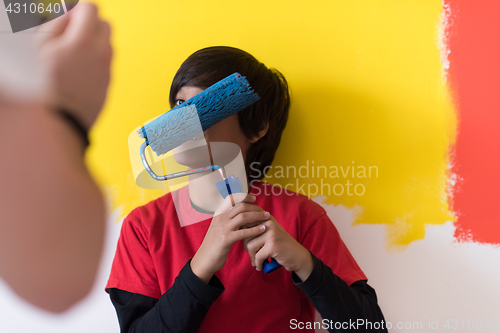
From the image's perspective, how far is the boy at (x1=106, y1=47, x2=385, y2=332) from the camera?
0.62 m

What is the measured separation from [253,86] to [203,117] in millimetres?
165

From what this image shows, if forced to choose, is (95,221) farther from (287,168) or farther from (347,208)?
(347,208)

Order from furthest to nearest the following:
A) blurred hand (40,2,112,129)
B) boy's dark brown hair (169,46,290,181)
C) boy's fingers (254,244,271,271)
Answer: blurred hand (40,2,112,129) → boy's dark brown hair (169,46,290,181) → boy's fingers (254,244,271,271)

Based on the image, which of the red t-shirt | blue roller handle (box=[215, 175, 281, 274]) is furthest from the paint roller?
the red t-shirt

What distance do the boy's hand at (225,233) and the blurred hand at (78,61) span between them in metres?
0.50

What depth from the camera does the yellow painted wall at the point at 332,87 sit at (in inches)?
31.8

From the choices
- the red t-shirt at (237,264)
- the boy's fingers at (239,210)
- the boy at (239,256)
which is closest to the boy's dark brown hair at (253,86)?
the boy at (239,256)

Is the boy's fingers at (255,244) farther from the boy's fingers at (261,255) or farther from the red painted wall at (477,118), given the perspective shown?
the red painted wall at (477,118)

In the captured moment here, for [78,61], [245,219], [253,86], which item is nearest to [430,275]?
[245,219]

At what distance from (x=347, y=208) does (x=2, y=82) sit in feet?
3.07

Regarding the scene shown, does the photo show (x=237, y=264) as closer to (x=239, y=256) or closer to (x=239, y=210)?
(x=239, y=256)

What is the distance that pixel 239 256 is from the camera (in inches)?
28.6

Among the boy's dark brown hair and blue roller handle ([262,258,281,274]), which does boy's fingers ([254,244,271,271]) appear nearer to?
blue roller handle ([262,258,281,274])

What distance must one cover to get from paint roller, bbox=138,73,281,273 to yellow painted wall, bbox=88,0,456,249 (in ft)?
0.84
